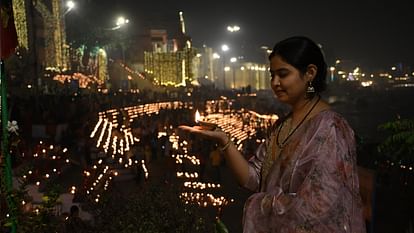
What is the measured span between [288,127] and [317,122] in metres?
0.32

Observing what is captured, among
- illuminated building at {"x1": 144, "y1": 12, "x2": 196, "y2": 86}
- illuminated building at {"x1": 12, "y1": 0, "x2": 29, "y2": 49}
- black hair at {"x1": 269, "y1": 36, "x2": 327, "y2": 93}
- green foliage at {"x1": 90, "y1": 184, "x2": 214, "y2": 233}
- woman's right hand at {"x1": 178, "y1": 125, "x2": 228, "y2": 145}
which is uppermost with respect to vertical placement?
A: illuminated building at {"x1": 12, "y1": 0, "x2": 29, "y2": 49}

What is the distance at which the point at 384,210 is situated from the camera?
14.4m

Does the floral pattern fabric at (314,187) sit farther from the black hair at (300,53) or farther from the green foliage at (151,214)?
the green foliage at (151,214)

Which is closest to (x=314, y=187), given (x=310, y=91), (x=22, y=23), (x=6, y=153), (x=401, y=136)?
Result: (x=310, y=91)

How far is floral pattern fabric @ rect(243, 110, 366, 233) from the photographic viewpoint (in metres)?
2.42

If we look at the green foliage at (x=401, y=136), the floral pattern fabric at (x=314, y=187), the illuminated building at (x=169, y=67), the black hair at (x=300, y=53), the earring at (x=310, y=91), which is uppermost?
the illuminated building at (x=169, y=67)

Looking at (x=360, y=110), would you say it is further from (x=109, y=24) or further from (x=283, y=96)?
(x=283, y=96)

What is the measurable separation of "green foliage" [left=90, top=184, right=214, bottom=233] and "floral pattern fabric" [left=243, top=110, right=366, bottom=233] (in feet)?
11.4

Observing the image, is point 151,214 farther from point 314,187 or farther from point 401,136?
point 401,136

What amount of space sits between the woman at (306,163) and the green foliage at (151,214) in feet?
11.3

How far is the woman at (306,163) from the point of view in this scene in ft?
7.96

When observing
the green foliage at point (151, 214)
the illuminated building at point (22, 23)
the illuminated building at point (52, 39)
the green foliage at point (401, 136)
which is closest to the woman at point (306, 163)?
the green foliage at point (151, 214)

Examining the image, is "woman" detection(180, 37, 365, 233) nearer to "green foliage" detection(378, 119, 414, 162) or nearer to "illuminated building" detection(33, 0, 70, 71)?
"green foliage" detection(378, 119, 414, 162)

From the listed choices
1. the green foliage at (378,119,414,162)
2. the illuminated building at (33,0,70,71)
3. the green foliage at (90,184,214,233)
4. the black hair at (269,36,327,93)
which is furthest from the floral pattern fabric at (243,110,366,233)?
the illuminated building at (33,0,70,71)
